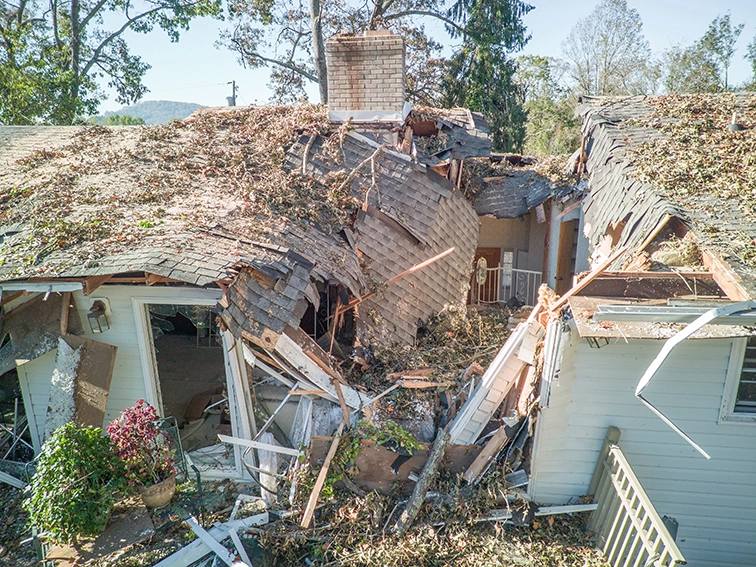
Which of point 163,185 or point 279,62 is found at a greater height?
point 279,62

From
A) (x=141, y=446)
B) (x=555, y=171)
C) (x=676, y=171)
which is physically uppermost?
(x=676, y=171)

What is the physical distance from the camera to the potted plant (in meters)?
5.95

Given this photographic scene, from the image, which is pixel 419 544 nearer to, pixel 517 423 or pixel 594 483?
pixel 517 423

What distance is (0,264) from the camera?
6.42 meters

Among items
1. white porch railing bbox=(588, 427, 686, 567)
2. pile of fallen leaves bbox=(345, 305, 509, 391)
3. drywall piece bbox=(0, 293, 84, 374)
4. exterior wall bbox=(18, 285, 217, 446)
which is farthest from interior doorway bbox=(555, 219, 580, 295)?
drywall piece bbox=(0, 293, 84, 374)

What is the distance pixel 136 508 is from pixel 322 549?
7.89ft

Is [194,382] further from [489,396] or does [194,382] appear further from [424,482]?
[489,396]

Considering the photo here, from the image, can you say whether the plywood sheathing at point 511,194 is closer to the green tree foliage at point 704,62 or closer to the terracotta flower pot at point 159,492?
the terracotta flower pot at point 159,492

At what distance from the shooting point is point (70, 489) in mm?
5535

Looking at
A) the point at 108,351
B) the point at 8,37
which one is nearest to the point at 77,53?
the point at 8,37

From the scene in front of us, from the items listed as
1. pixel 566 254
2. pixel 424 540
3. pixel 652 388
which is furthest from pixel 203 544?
pixel 566 254

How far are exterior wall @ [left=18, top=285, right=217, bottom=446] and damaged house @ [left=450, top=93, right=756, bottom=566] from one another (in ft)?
13.6

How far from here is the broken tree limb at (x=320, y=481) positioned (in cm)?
591

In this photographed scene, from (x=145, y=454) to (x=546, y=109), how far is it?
27.8 m
